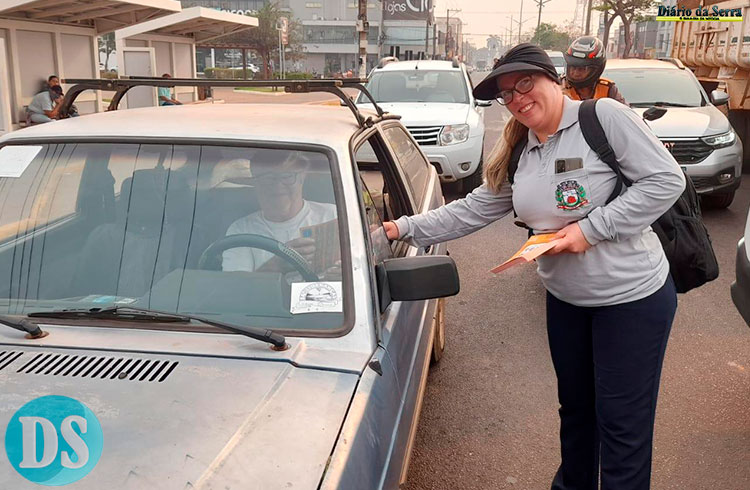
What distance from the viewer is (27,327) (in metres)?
2.21

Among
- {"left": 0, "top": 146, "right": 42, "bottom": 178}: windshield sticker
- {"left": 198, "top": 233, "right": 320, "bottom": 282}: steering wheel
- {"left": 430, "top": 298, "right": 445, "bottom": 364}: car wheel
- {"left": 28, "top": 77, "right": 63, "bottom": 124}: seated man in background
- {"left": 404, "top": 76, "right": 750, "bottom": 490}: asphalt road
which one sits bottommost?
{"left": 404, "top": 76, "right": 750, "bottom": 490}: asphalt road

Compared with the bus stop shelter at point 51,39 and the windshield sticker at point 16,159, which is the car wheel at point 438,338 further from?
the bus stop shelter at point 51,39

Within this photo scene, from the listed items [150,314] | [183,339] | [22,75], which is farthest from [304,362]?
[22,75]

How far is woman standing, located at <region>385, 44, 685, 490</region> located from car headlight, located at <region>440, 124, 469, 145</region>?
22.5ft

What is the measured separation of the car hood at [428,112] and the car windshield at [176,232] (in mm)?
6801

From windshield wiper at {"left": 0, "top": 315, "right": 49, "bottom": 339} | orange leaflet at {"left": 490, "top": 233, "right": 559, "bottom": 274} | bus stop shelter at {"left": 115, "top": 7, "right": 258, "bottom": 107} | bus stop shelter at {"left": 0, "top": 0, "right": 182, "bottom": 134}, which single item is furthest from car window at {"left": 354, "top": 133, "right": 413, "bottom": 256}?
bus stop shelter at {"left": 115, "top": 7, "right": 258, "bottom": 107}

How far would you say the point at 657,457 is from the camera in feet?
11.6

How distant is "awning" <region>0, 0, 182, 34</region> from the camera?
12378 mm

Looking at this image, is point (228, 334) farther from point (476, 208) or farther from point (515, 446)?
point (515, 446)

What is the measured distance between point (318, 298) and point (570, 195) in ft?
2.88

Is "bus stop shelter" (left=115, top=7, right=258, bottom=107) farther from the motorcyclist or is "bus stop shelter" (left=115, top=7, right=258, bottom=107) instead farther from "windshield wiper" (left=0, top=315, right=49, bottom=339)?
"windshield wiper" (left=0, top=315, right=49, bottom=339)

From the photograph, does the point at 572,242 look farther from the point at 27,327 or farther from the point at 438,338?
the point at 438,338

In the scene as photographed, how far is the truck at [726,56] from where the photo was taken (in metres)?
10.5

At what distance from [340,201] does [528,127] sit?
696 mm
